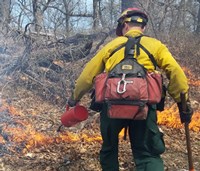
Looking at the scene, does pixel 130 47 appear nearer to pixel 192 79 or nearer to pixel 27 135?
pixel 27 135

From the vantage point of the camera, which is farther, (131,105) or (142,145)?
(142,145)

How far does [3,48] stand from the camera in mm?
7355

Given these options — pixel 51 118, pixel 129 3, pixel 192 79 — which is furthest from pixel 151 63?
pixel 129 3

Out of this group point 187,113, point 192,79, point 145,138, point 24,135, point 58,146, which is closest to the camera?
point 145,138

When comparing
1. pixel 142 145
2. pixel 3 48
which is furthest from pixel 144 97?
pixel 3 48

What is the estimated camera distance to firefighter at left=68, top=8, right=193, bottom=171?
3189 millimetres

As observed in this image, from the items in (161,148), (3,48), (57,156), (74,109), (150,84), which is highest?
(3,48)

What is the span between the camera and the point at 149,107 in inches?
127

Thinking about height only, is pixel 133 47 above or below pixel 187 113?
above

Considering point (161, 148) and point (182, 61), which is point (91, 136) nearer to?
point (161, 148)

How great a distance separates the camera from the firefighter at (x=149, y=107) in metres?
3.19

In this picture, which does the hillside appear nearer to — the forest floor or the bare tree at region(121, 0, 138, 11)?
the forest floor

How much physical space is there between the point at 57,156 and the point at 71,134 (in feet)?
2.28

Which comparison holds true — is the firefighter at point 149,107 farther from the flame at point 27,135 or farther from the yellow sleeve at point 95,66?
the flame at point 27,135
